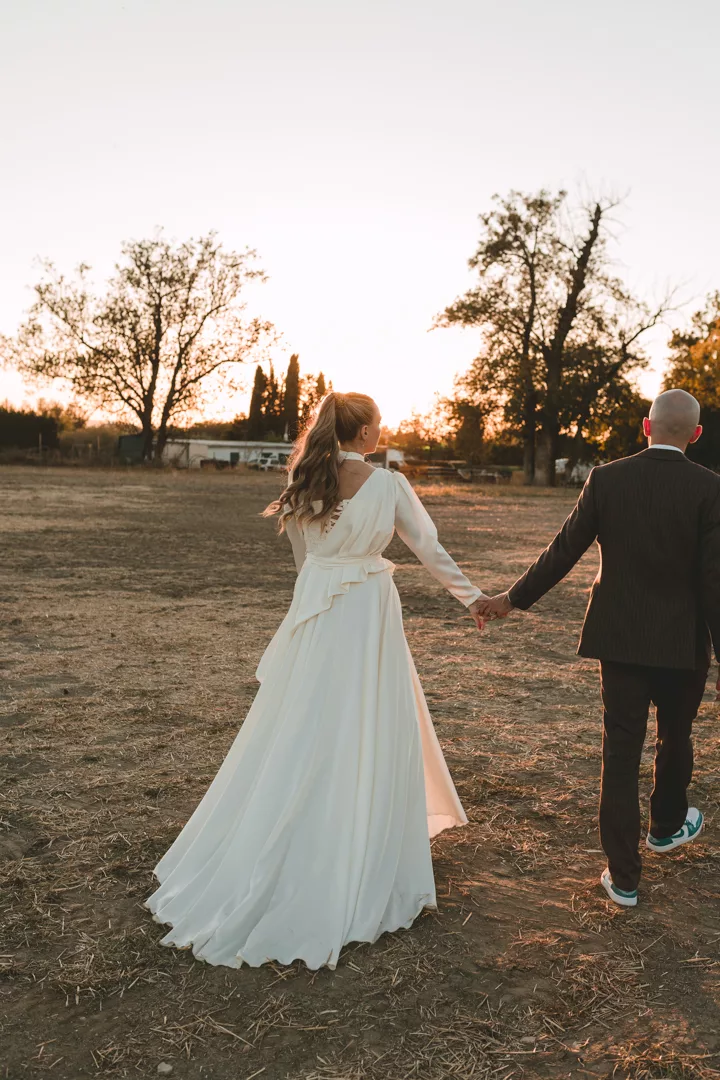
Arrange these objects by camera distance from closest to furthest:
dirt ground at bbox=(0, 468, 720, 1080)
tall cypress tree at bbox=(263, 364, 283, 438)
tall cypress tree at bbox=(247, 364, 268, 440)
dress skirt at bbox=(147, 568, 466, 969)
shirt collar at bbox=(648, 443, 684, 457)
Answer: dirt ground at bbox=(0, 468, 720, 1080) < dress skirt at bbox=(147, 568, 466, 969) < shirt collar at bbox=(648, 443, 684, 457) < tall cypress tree at bbox=(247, 364, 268, 440) < tall cypress tree at bbox=(263, 364, 283, 438)

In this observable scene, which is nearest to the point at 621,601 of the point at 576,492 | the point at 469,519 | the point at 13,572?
the point at 13,572

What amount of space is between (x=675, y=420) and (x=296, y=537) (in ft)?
5.08

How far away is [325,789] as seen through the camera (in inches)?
127

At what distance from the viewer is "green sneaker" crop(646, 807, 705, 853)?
3.91 metres

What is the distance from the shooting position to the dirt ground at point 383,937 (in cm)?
258

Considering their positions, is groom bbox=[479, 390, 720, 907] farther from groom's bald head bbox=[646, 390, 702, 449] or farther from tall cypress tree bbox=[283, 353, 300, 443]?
tall cypress tree bbox=[283, 353, 300, 443]

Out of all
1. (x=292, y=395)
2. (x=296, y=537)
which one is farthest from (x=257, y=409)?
(x=296, y=537)

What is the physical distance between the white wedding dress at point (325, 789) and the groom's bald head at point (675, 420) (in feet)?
3.14

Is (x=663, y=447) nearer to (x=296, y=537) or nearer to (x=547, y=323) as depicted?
(x=296, y=537)

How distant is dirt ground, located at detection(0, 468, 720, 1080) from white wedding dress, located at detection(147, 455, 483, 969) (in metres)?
0.12

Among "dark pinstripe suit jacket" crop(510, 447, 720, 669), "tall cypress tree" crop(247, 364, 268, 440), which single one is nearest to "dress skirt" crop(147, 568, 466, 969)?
"dark pinstripe suit jacket" crop(510, 447, 720, 669)

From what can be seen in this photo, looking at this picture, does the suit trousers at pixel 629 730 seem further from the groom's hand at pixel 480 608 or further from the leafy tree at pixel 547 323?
the leafy tree at pixel 547 323

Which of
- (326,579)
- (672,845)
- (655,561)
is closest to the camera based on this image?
(655,561)

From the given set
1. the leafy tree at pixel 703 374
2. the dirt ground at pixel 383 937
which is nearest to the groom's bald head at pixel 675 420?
the dirt ground at pixel 383 937
